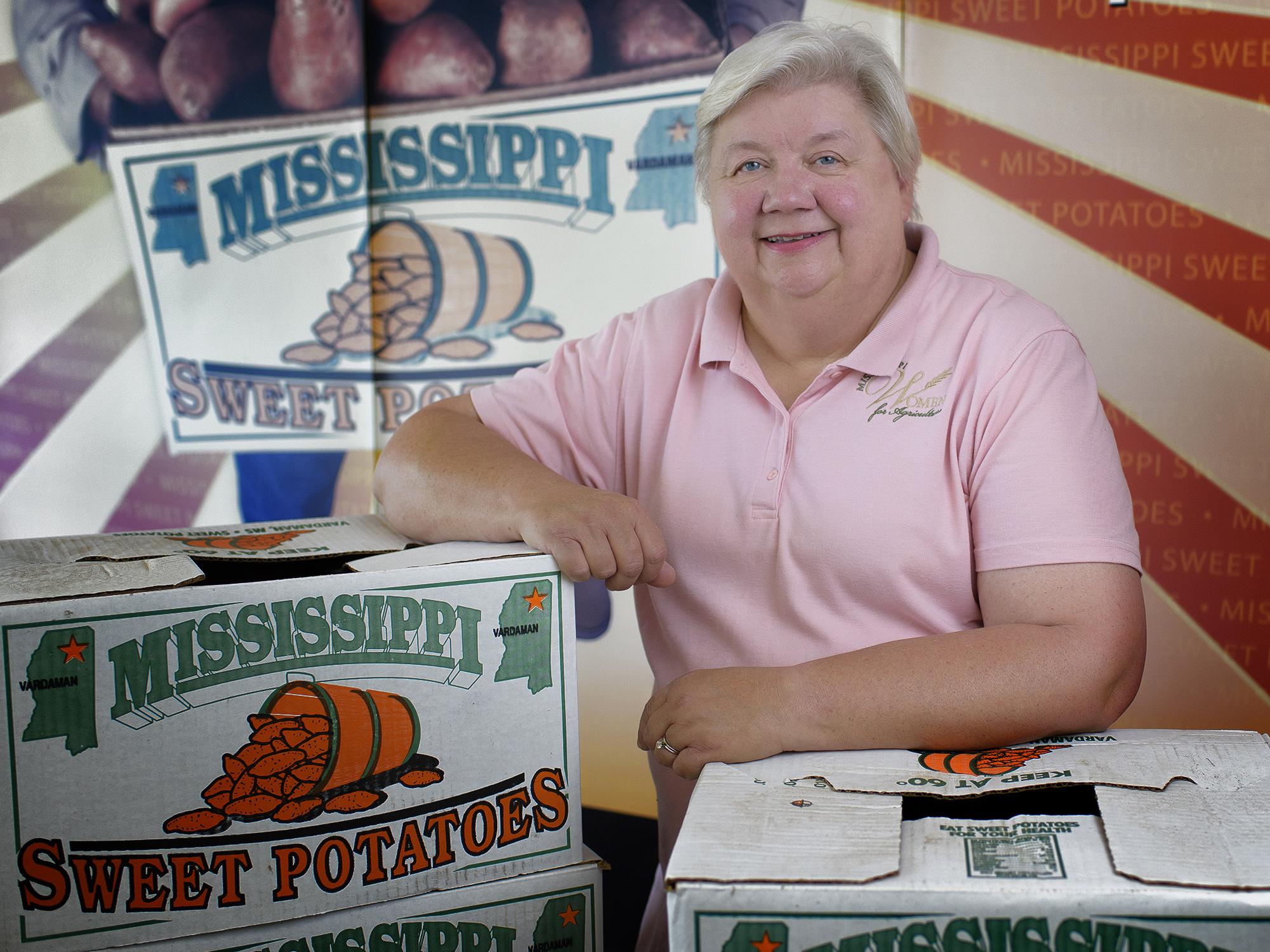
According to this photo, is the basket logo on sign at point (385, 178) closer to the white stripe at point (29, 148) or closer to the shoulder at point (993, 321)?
the white stripe at point (29, 148)

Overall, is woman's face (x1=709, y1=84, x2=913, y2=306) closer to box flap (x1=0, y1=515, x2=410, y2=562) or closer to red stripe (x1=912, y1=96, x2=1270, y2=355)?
box flap (x1=0, y1=515, x2=410, y2=562)

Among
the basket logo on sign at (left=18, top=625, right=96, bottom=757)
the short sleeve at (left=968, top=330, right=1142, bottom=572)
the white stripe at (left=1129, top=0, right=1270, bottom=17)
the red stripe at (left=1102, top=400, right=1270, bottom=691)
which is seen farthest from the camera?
the red stripe at (left=1102, top=400, right=1270, bottom=691)

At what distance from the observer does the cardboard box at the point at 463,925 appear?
96cm

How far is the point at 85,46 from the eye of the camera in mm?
2391

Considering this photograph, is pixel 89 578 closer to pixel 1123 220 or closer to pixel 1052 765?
pixel 1052 765

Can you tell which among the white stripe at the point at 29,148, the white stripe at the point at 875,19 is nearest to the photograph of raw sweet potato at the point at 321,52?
the white stripe at the point at 29,148

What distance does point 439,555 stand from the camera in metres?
1.07

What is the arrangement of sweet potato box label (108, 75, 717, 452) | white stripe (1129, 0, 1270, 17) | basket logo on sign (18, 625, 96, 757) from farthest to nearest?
sweet potato box label (108, 75, 717, 452)
white stripe (1129, 0, 1270, 17)
basket logo on sign (18, 625, 96, 757)

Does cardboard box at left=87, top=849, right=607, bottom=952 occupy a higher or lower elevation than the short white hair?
lower

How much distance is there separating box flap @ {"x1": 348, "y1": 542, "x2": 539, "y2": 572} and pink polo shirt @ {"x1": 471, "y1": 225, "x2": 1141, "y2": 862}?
295mm

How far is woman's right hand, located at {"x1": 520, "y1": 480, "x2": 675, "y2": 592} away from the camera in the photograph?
1.08m

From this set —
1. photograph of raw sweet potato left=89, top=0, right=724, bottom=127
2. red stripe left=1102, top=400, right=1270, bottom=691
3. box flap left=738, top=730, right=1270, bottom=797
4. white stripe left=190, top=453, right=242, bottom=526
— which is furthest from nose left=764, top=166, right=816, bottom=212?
white stripe left=190, top=453, right=242, bottom=526

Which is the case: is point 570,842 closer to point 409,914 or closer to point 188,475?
point 409,914

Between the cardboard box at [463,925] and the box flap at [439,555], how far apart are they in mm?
286
